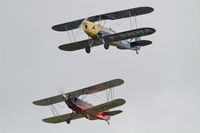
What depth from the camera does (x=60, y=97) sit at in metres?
70.4

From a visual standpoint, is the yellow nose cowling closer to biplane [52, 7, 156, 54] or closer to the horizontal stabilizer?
biplane [52, 7, 156, 54]

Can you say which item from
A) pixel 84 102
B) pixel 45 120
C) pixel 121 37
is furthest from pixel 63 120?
pixel 121 37

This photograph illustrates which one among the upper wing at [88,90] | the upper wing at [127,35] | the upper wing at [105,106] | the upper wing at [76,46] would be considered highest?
the upper wing at [127,35]

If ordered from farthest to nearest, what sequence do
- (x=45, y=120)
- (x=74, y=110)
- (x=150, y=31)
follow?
(x=45, y=120)
(x=74, y=110)
(x=150, y=31)

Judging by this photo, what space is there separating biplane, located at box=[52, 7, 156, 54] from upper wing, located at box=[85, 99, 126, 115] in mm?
3312

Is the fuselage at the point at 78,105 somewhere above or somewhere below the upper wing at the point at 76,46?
below

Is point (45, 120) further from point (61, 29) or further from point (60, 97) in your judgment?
point (61, 29)

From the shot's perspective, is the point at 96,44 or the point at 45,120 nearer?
the point at 96,44

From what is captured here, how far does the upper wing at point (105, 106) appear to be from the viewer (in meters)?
66.4

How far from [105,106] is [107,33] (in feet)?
16.0

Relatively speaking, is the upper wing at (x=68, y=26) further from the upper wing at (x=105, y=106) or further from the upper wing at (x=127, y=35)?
the upper wing at (x=105, y=106)

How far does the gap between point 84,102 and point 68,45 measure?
12.1 feet

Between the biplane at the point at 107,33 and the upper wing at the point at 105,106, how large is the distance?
331cm

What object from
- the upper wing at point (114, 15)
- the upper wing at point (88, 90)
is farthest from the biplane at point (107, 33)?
the upper wing at point (88, 90)
